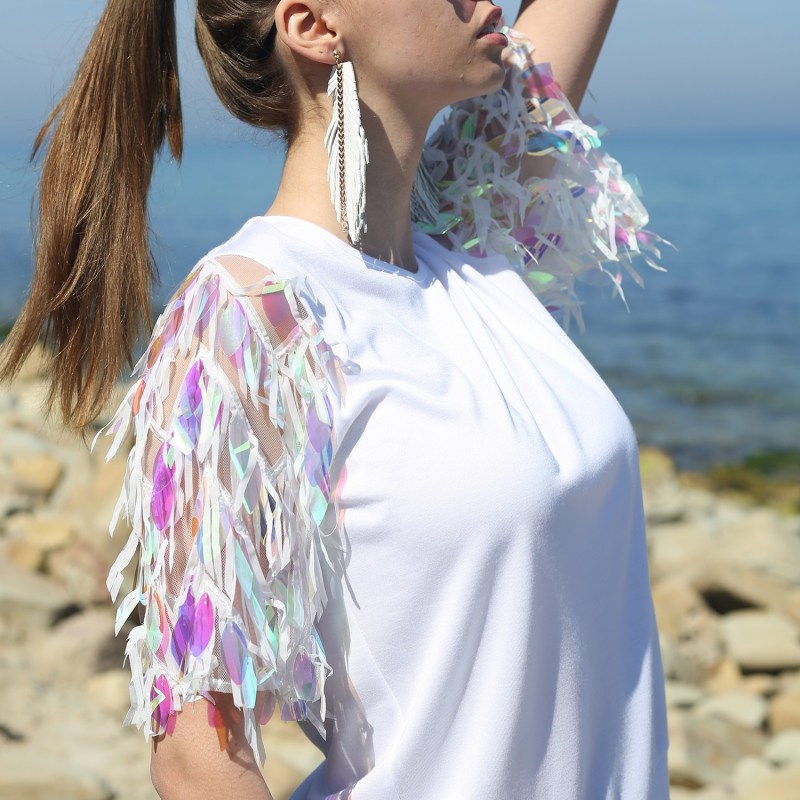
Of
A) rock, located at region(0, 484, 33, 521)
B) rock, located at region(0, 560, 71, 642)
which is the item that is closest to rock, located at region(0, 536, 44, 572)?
rock, located at region(0, 560, 71, 642)

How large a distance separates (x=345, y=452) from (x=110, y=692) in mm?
2834

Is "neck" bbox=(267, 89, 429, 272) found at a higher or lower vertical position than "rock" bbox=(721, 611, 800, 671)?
higher

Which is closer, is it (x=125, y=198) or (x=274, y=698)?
(x=274, y=698)

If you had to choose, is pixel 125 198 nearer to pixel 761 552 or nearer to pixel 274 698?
pixel 274 698

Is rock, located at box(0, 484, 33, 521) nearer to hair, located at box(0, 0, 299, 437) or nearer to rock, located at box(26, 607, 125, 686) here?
rock, located at box(26, 607, 125, 686)

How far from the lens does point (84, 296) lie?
151cm

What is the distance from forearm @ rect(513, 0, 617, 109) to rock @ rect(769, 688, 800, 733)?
291 cm

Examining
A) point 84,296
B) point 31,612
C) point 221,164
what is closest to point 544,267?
point 84,296

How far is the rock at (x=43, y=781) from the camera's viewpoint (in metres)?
3.07

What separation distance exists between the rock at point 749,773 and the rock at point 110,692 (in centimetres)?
202

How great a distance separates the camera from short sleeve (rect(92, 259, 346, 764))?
1.29 meters

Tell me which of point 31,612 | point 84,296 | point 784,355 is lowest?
point 784,355

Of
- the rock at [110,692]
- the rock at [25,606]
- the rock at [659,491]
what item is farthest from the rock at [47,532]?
the rock at [659,491]

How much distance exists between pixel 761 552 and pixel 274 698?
4.64 meters
